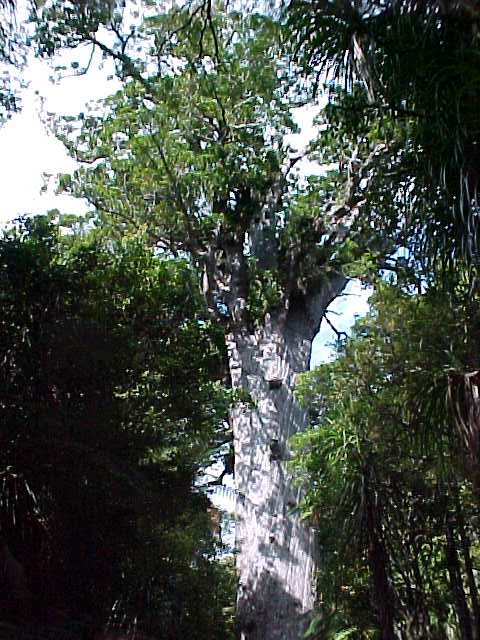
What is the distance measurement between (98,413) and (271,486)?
8.94 feet

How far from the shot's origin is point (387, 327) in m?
4.95

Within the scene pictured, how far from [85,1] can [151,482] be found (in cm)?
324

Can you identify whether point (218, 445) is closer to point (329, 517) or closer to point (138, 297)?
point (329, 517)

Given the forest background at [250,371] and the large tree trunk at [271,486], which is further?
the large tree trunk at [271,486]

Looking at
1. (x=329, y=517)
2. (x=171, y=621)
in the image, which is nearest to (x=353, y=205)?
(x=329, y=517)

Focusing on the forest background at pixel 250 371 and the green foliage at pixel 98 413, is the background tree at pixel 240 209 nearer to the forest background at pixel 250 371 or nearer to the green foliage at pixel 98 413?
the forest background at pixel 250 371

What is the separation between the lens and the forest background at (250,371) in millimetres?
3355

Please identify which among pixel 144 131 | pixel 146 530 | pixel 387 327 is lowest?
pixel 146 530

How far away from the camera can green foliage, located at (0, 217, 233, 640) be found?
429cm

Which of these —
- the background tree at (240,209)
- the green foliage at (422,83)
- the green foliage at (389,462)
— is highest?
the background tree at (240,209)

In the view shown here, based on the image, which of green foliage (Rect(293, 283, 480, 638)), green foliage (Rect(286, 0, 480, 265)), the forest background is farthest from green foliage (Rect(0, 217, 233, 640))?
green foliage (Rect(286, 0, 480, 265))

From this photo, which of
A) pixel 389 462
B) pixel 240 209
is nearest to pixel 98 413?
pixel 389 462

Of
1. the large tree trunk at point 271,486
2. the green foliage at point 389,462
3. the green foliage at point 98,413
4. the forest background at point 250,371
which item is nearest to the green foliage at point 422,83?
the forest background at point 250,371

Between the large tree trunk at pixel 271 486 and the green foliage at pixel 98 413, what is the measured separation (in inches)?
40.8
